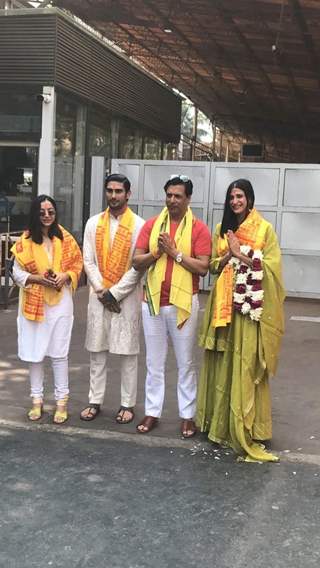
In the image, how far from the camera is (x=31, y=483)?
3.59 metres

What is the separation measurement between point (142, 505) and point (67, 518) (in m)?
0.40

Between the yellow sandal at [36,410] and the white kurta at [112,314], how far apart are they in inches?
21.6

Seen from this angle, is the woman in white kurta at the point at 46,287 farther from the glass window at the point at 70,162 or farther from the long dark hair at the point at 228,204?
the glass window at the point at 70,162

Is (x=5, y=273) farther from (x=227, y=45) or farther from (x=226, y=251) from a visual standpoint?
(x=227, y=45)

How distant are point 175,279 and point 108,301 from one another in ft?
1.76

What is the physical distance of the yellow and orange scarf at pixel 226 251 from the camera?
396cm

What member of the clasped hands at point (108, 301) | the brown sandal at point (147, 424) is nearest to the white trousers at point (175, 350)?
the brown sandal at point (147, 424)

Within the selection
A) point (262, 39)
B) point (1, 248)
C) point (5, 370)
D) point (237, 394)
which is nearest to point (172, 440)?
point (237, 394)

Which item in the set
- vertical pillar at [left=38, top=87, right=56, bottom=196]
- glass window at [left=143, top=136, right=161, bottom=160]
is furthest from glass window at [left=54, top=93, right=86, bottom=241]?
glass window at [left=143, top=136, right=161, bottom=160]

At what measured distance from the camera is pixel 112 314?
4.52 meters

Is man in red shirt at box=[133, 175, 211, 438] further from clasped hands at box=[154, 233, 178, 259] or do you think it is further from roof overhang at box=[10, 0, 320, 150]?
roof overhang at box=[10, 0, 320, 150]

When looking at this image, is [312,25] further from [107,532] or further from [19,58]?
→ [107,532]

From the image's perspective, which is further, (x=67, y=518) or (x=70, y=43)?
(x=70, y=43)

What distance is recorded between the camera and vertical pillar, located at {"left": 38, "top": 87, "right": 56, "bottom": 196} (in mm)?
10156
